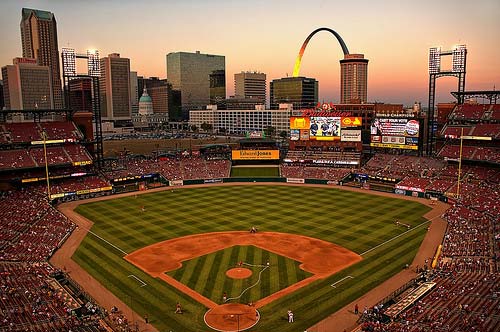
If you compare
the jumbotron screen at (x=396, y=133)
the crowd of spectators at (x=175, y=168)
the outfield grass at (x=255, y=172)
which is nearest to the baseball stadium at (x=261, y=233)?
the jumbotron screen at (x=396, y=133)

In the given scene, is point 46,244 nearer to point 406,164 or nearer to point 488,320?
point 488,320

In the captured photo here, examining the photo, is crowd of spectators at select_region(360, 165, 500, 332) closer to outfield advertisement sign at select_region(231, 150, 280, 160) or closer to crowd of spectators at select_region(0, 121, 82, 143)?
outfield advertisement sign at select_region(231, 150, 280, 160)

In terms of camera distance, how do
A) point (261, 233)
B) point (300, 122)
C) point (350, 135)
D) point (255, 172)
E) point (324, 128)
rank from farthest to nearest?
point (300, 122) → point (255, 172) → point (324, 128) → point (350, 135) → point (261, 233)

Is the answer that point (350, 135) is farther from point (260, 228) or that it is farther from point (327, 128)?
point (260, 228)

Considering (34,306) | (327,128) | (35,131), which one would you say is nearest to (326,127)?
(327,128)

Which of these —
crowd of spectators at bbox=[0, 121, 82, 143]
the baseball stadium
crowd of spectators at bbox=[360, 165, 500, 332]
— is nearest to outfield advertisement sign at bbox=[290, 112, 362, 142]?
the baseball stadium
